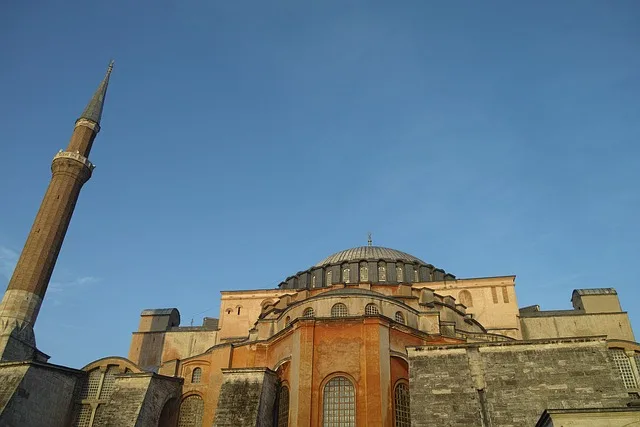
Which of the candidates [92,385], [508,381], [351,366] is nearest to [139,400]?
[92,385]

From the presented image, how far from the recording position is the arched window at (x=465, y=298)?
3328 cm

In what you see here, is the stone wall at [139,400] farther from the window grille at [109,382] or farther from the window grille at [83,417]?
the window grille at [109,382]

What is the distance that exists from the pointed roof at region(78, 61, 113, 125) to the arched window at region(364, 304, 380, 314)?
20136 millimetres

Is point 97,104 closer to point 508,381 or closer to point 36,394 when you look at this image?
point 36,394

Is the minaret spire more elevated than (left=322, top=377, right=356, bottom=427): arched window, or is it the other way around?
the minaret spire

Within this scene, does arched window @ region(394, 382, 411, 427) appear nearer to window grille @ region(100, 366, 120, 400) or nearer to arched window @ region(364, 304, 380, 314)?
arched window @ region(364, 304, 380, 314)

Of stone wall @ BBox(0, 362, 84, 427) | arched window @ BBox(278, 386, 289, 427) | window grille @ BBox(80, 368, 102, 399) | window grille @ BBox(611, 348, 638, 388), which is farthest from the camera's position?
window grille @ BBox(80, 368, 102, 399)

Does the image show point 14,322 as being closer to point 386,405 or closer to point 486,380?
point 386,405

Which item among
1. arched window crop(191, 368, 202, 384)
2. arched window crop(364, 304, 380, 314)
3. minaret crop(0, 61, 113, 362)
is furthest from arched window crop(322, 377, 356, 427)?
minaret crop(0, 61, 113, 362)

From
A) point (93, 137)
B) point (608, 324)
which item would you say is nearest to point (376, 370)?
point (608, 324)

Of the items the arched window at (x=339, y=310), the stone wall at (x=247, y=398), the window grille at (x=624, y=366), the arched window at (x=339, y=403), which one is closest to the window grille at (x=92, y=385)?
the stone wall at (x=247, y=398)

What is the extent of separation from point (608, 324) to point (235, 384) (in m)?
22.8

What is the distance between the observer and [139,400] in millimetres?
22344

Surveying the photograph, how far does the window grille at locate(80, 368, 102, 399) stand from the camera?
2431 centimetres
